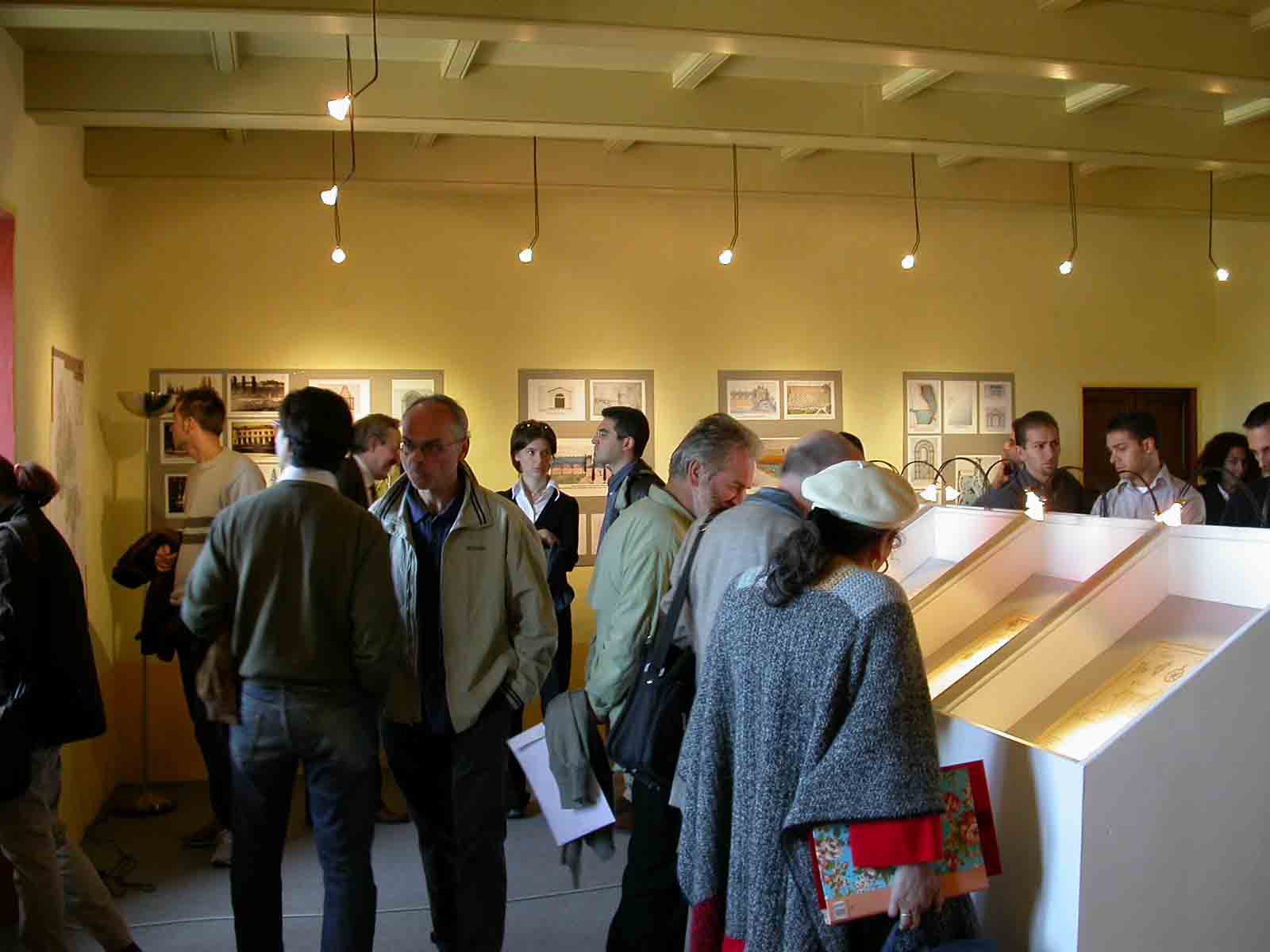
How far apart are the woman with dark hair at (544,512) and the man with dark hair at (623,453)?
89 centimetres

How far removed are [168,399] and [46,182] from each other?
1.33 meters

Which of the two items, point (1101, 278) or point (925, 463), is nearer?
point (925, 463)

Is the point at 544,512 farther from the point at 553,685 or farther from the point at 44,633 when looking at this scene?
the point at 44,633

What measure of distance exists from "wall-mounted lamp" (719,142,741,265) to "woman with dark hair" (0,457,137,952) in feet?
13.8

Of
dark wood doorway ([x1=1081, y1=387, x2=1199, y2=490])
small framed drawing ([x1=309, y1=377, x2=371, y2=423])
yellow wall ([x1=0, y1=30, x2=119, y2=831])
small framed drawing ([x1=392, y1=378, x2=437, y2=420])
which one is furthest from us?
dark wood doorway ([x1=1081, y1=387, x2=1199, y2=490])

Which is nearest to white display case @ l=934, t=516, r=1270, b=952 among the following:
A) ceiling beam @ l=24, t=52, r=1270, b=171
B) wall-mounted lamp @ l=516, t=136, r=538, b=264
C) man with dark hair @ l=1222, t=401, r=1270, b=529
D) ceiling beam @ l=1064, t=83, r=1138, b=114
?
man with dark hair @ l=1222, t=401, r=1270, b=529

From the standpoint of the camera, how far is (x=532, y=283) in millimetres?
7543

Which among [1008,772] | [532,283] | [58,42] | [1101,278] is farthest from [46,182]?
[1101,278]

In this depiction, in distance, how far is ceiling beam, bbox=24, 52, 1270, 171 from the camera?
539 cm

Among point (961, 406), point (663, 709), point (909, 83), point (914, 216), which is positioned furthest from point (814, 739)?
point (914, 216)

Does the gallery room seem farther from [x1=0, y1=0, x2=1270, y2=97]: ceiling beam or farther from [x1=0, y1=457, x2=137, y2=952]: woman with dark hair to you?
[x1=0, y1=457, x2=137, y2=952]: woman with dark hair

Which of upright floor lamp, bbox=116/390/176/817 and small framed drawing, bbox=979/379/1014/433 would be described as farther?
small framed drawing, bbox=979/379/1014/433

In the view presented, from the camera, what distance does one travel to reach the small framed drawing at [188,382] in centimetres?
695

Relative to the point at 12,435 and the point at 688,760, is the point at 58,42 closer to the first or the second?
the point at 12,435
